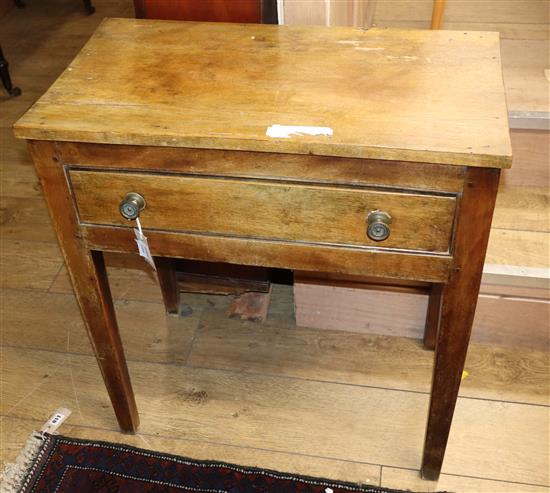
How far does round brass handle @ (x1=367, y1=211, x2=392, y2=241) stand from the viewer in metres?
1.04

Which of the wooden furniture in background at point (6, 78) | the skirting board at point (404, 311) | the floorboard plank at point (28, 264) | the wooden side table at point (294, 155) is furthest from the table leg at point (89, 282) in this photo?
the wooden furniture in background at point (6, 78)

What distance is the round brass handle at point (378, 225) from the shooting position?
1.04 meters

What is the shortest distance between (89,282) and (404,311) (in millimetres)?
731

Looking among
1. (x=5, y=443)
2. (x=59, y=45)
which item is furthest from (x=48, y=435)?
→ (x=59, y=45)

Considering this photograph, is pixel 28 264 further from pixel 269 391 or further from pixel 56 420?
pixel 269 391

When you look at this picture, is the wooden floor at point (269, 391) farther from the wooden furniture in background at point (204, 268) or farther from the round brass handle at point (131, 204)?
the round brass handle at point (131, 204)

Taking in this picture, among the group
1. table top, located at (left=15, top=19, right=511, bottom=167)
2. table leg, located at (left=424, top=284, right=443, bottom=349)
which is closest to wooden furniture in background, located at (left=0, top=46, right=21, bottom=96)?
table top, located at (left=15, top=19, right=511, bottom=167)

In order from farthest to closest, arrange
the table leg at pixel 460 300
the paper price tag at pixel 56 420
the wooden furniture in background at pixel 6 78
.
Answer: the wooden furniture in background at pixel 6 78 → the paper price tag at pixel 56 420 → the table leg at pixel 460 300

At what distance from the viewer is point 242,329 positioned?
1.74m

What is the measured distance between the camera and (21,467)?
1467 mm

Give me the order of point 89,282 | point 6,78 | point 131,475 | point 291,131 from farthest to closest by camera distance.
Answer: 1. point 6,78
2. point 131,475
3. point 89,282
4. point 291,131

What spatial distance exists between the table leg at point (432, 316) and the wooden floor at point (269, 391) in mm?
35

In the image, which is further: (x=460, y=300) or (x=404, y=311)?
(x=404, y=311)

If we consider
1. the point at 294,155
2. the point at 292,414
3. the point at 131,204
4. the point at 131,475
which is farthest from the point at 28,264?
the point at 294,155
